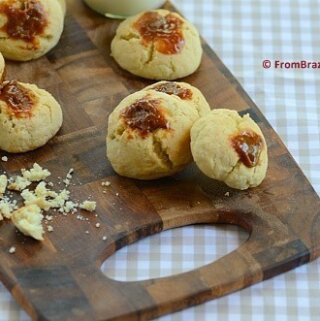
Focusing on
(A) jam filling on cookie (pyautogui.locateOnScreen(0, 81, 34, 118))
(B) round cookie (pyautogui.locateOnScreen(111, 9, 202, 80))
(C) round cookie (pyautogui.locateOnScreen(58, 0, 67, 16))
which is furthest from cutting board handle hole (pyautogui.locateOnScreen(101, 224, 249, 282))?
(C) round cookie (pyautogui.locateOnScreen(58, 0, 67, 16))

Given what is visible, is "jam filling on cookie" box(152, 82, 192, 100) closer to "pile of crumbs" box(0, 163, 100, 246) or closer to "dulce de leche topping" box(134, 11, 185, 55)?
"dulce de leche topping" box(134, 11, 185, 55)

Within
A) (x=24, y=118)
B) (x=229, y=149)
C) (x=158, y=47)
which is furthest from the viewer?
(x=158, y=47)

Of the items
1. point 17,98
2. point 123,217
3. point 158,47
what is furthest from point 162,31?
point 123,217

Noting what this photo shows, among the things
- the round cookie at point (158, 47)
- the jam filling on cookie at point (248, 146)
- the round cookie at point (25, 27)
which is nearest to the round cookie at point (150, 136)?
the jam filling on cookie at point (248, 146)

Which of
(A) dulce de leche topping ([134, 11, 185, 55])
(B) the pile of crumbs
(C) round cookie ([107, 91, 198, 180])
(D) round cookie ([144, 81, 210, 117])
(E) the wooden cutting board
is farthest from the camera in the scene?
(A) dulce de leche topping ([134, 11, 185, 55])

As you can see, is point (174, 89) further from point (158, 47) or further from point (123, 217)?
point (123, 217)

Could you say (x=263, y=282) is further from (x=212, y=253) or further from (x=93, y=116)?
(x=93, y=116)

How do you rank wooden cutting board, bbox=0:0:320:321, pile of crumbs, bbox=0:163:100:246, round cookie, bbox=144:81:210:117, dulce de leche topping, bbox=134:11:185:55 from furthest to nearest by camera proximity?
dulce de leche topping, bbox=134:11:185:55
round cookie, bbox=144:81:210:117
pile of crumbs, bbox=0:163:100:246
wooden cutting board, bbox=0:0:320:321
